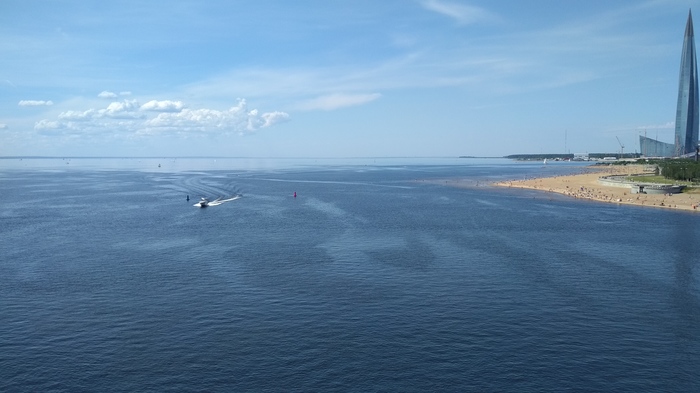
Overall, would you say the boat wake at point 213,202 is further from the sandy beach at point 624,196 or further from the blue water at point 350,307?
the sandy beach at point 624,196

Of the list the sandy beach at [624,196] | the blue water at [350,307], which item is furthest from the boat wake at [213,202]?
the sandy beach at [624,196]

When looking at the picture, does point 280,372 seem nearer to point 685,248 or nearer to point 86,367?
point 86,367

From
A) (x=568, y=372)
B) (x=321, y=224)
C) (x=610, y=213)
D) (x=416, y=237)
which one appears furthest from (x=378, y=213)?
(x=568, y=372)

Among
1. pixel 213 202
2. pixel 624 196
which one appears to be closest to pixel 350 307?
pixel 213 202

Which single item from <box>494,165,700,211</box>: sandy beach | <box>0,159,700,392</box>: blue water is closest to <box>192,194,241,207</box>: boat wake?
<box>0,159,700,392</box>: blue water

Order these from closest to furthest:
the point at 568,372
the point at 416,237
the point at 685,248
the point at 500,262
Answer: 1. the point at 568,372
2. the point at 500,262
3. the point at 685,248
4. the point at 416,237

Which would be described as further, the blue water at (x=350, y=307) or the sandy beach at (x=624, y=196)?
the sandy beach at (x=624, y=196)

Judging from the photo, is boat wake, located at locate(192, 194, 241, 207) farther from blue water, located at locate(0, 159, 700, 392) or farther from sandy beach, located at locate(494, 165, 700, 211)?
sandy beach, located at locate(494, 165, 700, 211)

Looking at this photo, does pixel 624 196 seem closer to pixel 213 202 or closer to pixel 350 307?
pixel 213 202
